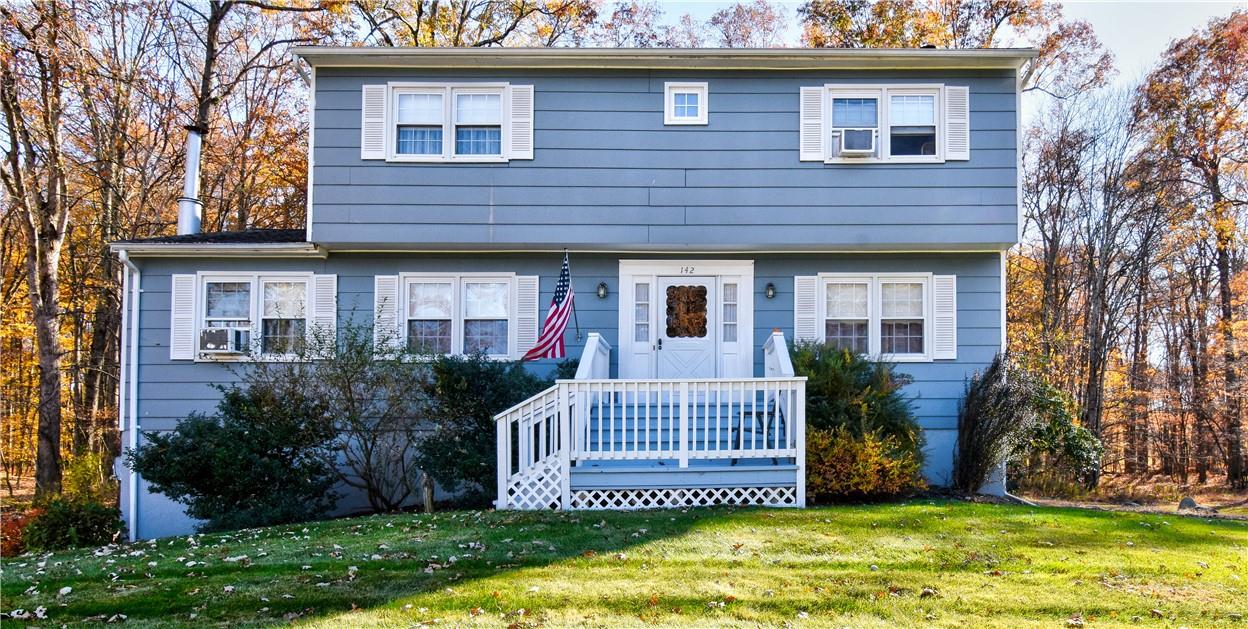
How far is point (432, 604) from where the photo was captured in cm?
516

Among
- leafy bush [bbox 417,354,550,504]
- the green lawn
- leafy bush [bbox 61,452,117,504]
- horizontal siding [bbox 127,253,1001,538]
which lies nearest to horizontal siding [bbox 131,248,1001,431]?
horizontal siding [bbox 127,253,1001,538]

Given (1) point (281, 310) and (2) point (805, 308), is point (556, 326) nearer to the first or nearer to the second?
(2) point (805, 308)

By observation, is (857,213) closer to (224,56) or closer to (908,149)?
(908,149)

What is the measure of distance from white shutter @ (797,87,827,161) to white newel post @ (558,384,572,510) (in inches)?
190

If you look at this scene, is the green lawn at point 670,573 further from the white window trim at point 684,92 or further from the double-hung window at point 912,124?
the white window trim at point 684,92

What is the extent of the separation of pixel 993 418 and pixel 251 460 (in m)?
8.77

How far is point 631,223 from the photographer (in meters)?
10.7

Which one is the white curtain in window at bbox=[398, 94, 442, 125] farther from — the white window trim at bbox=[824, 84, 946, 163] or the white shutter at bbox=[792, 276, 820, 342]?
the white shutter at bbox=[792, 276, 820, 342]

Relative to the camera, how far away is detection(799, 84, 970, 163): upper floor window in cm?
1077

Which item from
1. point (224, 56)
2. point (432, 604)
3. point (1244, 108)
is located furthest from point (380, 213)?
point (1244, 108)

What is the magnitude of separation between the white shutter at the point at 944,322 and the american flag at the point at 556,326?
5005 mm

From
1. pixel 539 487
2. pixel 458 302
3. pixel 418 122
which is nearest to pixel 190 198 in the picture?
pixel 418 122

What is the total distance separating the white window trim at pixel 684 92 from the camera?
35.7 ft

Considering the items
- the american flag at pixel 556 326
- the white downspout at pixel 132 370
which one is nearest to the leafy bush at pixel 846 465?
the american flag at pixel 556 326
